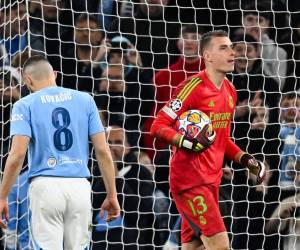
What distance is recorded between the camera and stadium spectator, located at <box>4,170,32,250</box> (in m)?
7.05

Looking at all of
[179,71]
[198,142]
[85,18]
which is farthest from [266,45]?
[198,142]

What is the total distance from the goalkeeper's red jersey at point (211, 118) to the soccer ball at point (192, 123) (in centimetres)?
4

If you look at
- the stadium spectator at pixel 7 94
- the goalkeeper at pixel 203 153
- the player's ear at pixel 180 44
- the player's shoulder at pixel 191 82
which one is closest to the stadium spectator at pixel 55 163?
the goalkeeper at pixel 203 153

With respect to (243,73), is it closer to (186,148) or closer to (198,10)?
(198,10)

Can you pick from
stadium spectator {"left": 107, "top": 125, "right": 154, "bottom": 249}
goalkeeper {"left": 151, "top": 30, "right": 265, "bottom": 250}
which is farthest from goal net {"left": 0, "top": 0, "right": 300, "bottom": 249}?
goalkeeper {"left": 151, "top": 30, "right": 265, "bottom": 250}

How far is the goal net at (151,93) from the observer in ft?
24.5

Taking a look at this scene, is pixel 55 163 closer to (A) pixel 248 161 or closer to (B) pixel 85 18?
(A) pixel 248 161

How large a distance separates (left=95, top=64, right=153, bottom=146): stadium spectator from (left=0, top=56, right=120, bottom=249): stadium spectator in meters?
2.42

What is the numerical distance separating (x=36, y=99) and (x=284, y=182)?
320cm

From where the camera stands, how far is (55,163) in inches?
202

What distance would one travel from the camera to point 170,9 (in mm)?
8281

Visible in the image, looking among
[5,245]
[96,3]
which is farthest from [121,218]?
[96,3]

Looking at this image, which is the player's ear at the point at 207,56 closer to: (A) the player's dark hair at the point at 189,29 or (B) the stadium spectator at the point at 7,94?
(B) the stadium spectator at the point at 7,94

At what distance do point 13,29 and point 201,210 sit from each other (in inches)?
106
